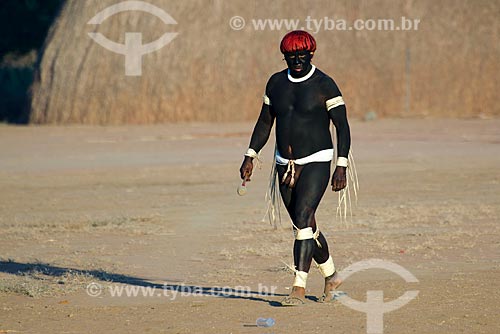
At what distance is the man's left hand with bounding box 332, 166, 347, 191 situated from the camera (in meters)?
7.36

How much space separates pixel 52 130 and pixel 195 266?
15.8 meters

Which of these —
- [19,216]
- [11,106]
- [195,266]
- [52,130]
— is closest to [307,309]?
[195,266]

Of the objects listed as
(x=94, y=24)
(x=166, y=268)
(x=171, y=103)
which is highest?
(x=94, y=24)

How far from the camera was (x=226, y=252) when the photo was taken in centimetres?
990

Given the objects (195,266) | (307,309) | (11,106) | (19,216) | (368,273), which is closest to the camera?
(307,309)

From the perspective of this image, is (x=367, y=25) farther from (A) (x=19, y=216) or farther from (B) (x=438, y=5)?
(A) (x=19, y=216)

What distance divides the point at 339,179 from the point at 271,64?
18.3 m

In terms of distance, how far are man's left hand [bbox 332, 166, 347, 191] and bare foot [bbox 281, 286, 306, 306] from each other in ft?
2.54

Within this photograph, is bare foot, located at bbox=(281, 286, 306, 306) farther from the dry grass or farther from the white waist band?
the dry grass

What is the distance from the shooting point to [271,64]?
2550cm
